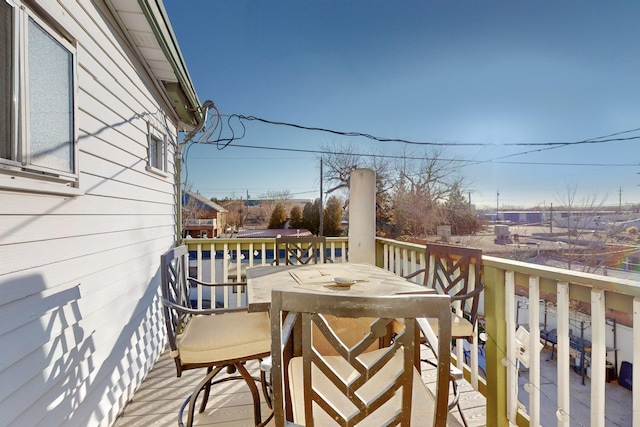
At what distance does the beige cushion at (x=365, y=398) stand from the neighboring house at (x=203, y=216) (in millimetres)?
17520

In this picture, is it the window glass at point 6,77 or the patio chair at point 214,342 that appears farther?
the patio chair at point 214,342

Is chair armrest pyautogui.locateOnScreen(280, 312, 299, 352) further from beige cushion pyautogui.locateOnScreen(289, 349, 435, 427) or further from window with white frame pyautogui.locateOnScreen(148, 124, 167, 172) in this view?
window with white frame pyautogui.locateOnScreen(148, 124, 167, 172)

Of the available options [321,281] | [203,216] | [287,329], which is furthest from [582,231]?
[203,216]

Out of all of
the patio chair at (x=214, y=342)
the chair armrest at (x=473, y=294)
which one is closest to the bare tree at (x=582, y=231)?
the chair armrest at (x=473, y=294)

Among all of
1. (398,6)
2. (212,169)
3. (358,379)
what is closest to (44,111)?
(358,379)

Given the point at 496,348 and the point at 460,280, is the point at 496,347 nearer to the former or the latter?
the point at 496,348

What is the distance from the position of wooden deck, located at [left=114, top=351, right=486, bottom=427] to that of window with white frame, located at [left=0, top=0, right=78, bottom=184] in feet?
5.57

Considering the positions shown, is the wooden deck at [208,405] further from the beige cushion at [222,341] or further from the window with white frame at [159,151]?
the window with white frame at [159,151]

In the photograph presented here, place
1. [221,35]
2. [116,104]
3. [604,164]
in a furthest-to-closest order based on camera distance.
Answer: [604,164] < [221,35] < [116,104]

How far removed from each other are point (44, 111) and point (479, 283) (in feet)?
8.73

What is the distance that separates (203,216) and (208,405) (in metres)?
19.1

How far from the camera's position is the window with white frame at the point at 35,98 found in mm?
1136

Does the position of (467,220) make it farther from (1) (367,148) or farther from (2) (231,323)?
(2) (231,323)

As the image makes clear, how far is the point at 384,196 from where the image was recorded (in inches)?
626
